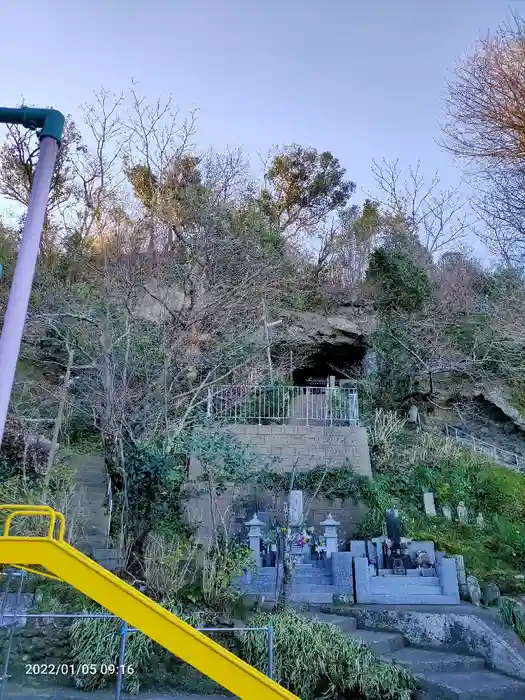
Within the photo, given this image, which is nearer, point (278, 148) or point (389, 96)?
point (389, 96)

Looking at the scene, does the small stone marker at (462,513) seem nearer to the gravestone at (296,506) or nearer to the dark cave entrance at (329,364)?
the gravestone at (296,506)

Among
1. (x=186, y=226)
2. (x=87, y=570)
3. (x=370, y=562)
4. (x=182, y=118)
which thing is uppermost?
(x=182, y=118)

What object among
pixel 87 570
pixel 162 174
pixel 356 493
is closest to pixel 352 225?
pixel 162 174

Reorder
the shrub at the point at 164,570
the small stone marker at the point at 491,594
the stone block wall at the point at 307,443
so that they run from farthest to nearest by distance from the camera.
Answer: the stone block wall at the point at 307,443, the small stone marker at the point at 491,594, the shrub at the point at 164,570

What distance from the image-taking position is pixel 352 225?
21.2 metres

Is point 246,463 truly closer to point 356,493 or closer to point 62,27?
point 356,493

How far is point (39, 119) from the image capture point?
2.41 meters

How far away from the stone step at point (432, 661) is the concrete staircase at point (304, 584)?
1.44 m

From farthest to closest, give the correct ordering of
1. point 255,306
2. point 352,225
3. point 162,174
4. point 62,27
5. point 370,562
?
point 352,225 → point 162,174 → point 255,306 → point 370,562 → point 62,27

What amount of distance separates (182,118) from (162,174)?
1.78 metres

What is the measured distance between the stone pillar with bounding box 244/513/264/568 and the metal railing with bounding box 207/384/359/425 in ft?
10.6

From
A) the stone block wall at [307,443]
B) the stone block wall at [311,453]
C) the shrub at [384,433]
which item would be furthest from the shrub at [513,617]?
the shrub at [384,433]

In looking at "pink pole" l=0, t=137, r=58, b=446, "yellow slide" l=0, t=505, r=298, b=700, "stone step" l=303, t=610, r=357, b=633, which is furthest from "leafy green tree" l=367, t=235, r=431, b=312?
"pink pole" l=0, t=137, r=58, b=446

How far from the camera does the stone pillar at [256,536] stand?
7.77 metres
